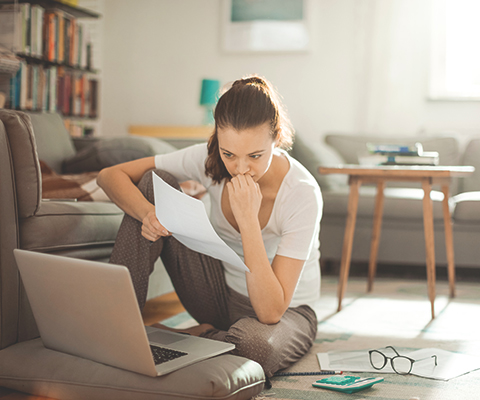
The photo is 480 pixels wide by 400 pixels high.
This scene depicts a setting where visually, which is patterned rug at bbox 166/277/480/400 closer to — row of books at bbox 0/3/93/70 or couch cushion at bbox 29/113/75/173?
couch cushion at bbox 29/113/75/173

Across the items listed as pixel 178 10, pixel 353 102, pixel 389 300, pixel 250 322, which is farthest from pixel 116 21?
pixel 250 322

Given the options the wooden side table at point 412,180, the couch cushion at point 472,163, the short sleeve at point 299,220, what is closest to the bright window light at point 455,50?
the couch cushion at point 472,163

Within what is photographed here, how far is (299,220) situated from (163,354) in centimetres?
42

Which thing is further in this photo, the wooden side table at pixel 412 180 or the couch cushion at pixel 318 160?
the couch cushion at pixel 318 160

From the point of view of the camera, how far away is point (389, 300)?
2.24 meters

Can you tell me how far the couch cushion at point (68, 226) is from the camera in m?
1.35

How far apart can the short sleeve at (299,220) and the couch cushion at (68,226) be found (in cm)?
56

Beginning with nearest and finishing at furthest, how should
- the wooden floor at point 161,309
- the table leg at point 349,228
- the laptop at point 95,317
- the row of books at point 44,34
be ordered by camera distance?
1. the laptop at point 95,317
2. the wooden floor at point 161,309
3. the table leg at point 349,228
4. the row of books at point 44,34

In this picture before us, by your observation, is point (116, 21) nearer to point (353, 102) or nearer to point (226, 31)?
point (226, 31)

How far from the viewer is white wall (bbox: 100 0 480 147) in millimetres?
3744

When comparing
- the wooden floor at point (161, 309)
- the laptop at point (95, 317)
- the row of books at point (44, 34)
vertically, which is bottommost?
the wooden floor at point (161, 309)

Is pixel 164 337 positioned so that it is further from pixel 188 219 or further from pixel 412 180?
pixel 412 180

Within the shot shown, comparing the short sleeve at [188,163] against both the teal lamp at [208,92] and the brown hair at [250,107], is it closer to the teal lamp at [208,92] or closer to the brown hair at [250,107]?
the brown hair at [250,107]

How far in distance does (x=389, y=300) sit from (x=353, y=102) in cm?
194
